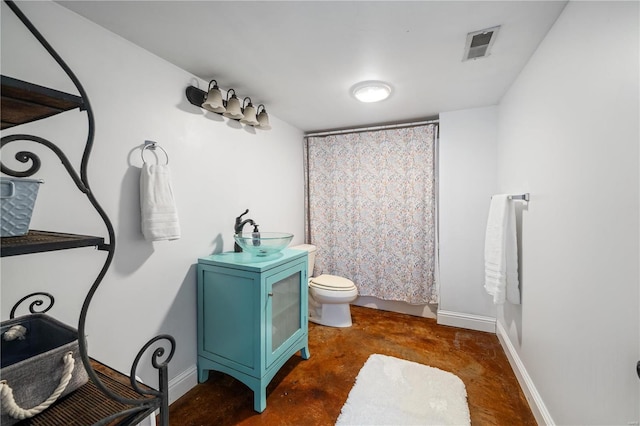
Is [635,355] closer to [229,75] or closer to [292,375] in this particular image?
[292,375]

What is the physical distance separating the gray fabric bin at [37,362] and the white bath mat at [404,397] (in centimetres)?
130

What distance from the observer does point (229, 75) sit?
1777mm

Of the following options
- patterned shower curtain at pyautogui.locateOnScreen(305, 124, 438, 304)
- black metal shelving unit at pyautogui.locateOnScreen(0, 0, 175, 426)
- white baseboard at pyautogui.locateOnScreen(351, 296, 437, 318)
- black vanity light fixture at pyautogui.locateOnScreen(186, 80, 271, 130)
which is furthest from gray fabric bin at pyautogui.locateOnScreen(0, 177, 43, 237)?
white baseboard at pyautogui.locateOnScreen(351, 296, 437, 318)

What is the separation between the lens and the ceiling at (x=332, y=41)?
3.86 ft

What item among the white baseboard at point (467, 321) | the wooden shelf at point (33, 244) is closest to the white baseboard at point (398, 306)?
the white baseboard at point (467, 321)

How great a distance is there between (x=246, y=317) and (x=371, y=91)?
5.85 ft

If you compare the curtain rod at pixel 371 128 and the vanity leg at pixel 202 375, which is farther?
the curtain rod at pixel 371 128

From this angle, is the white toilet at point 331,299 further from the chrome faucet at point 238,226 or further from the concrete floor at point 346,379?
the chrome faucet at point 238,226

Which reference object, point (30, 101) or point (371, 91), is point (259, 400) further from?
point (371, 91)

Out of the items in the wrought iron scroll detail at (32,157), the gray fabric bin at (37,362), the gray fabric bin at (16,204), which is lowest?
the gray fabric bin at (37,362)

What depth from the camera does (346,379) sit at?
1.79 metres

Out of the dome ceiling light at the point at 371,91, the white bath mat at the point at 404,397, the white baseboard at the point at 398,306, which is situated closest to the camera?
the white bath mat at the point at 404,397

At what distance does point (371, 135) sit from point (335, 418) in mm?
2444

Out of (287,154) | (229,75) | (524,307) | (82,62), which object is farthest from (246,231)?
(524,307)
